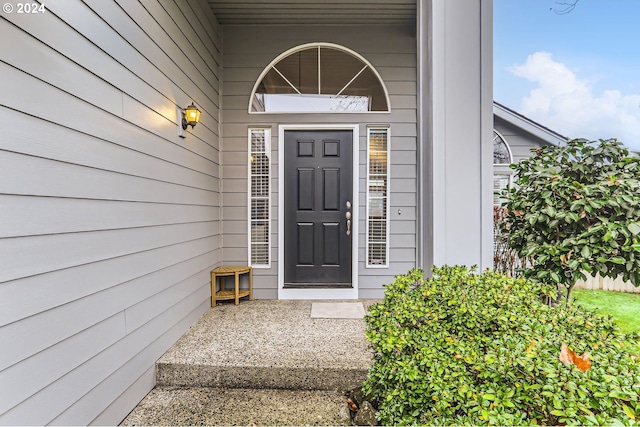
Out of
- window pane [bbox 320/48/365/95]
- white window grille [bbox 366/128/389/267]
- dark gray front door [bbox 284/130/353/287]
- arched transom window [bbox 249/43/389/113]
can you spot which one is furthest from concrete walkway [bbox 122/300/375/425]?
window pane [bbox 320/48/365/95]

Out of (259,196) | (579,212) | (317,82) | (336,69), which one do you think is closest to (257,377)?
(259,196)

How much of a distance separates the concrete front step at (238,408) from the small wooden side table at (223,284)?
1.30 meters

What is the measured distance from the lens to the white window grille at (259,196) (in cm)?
371

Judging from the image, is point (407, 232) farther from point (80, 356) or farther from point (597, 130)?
point (80, 356)

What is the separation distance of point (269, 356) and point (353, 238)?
1.85 metres

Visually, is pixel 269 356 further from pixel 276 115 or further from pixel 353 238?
pixel 276 115

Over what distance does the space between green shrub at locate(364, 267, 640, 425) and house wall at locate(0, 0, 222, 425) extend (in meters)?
1.38

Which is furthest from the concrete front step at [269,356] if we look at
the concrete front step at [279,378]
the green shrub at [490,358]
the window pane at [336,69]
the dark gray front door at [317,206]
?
the window pane at [336,69]

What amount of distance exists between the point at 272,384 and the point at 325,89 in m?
3.11

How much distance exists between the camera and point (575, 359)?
2.80 ft

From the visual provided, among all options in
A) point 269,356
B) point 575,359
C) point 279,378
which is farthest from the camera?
point 269,356

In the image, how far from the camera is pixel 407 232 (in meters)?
3.74

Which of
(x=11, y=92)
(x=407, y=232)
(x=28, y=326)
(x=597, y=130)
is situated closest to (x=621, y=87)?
(x=597, y=130)

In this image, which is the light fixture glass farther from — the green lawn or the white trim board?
the green lawn
